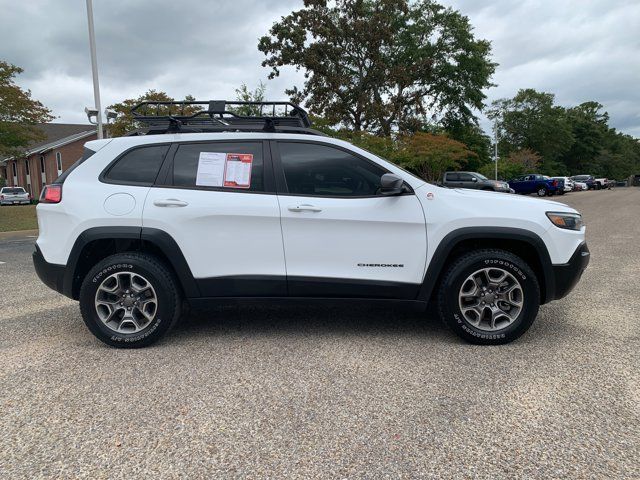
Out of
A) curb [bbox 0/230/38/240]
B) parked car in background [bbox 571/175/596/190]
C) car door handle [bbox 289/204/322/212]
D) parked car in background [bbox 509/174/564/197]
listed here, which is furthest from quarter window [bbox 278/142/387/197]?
parked car in background [bbox 571/175/596/190]

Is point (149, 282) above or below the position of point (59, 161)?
below

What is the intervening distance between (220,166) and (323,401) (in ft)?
6.88

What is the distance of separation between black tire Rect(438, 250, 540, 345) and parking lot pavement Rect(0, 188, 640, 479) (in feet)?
0.39

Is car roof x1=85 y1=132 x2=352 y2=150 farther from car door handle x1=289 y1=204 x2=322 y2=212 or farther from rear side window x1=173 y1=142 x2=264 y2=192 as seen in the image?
car door handle x1=289 y1=204 x2=322 y2=212

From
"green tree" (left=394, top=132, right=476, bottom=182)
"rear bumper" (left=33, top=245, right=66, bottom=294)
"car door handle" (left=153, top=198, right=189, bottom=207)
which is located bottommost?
"rear bumper" (left=33, top=245, right=66, bottom=294)

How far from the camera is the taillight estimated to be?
3.94m

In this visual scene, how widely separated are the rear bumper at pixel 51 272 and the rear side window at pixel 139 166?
2.78ft

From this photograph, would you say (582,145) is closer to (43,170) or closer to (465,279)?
(43,170)

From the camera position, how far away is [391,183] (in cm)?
367

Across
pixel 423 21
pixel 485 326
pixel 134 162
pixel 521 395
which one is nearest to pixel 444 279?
pixel 485 326

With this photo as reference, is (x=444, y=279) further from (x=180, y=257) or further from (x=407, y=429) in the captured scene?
(x=180, y=257)

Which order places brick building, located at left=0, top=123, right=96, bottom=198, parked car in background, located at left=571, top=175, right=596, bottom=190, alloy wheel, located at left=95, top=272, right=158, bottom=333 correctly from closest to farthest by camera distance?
alloy wheel, located at left=95, top=272, right=158, bottom=333
brick building, located at left=0, top=123, right=96, bottom=198
parked car in background, located at left=571, top=175, right=596, bottom=190

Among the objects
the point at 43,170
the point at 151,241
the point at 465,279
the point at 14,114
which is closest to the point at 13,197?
the point at 43,170

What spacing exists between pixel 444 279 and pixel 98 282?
9.14 ft
